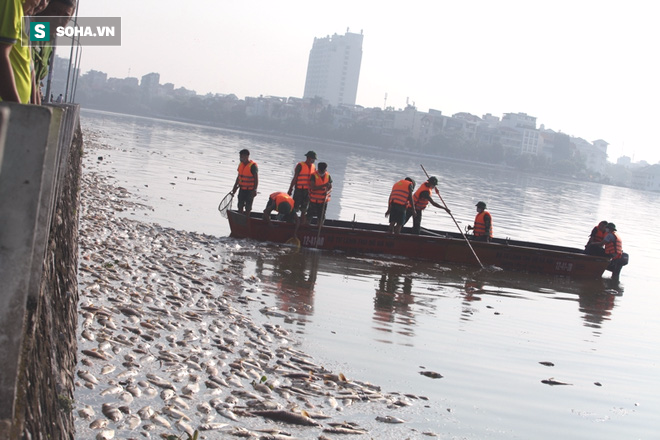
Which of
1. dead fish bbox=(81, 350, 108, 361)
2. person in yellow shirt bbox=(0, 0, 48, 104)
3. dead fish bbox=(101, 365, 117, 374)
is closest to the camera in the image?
person in yellow shirt bbox=(0, 0, 48, 104)

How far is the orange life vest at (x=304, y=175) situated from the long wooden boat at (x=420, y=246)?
40.9 inches

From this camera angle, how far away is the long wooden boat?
19.0m

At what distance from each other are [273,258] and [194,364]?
9.13 metres

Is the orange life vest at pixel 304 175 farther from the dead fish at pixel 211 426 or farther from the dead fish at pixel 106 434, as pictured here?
the dead fish at pixel 106 434

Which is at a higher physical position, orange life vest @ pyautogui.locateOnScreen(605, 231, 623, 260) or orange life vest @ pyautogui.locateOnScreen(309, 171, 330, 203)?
orange life vest @ pyautogui.locateOnScreen(309, 171, 330, 203)

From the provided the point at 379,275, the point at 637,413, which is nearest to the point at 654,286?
the point at 379,275

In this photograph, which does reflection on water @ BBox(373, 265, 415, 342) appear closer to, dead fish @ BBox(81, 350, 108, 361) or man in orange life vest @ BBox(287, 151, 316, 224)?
man in orange life vest @ BBox(287, 151, 316, 224)

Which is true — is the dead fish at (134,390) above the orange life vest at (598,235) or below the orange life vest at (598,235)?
below

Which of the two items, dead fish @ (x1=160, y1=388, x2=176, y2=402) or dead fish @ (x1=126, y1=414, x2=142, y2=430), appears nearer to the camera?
dead fish @ (x1=126, y1=414, x2=142, y2=430)

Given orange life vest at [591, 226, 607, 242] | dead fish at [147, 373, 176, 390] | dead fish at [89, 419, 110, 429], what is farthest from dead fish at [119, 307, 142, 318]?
orange life vest at [591, 226, 607, 242]

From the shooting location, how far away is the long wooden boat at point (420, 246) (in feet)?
62.2

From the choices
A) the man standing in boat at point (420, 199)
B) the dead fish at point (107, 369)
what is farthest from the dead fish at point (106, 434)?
the man standing in boat at point (420, 199)

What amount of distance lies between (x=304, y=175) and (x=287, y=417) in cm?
1222

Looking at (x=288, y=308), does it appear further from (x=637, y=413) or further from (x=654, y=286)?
(x=654, y=286)
